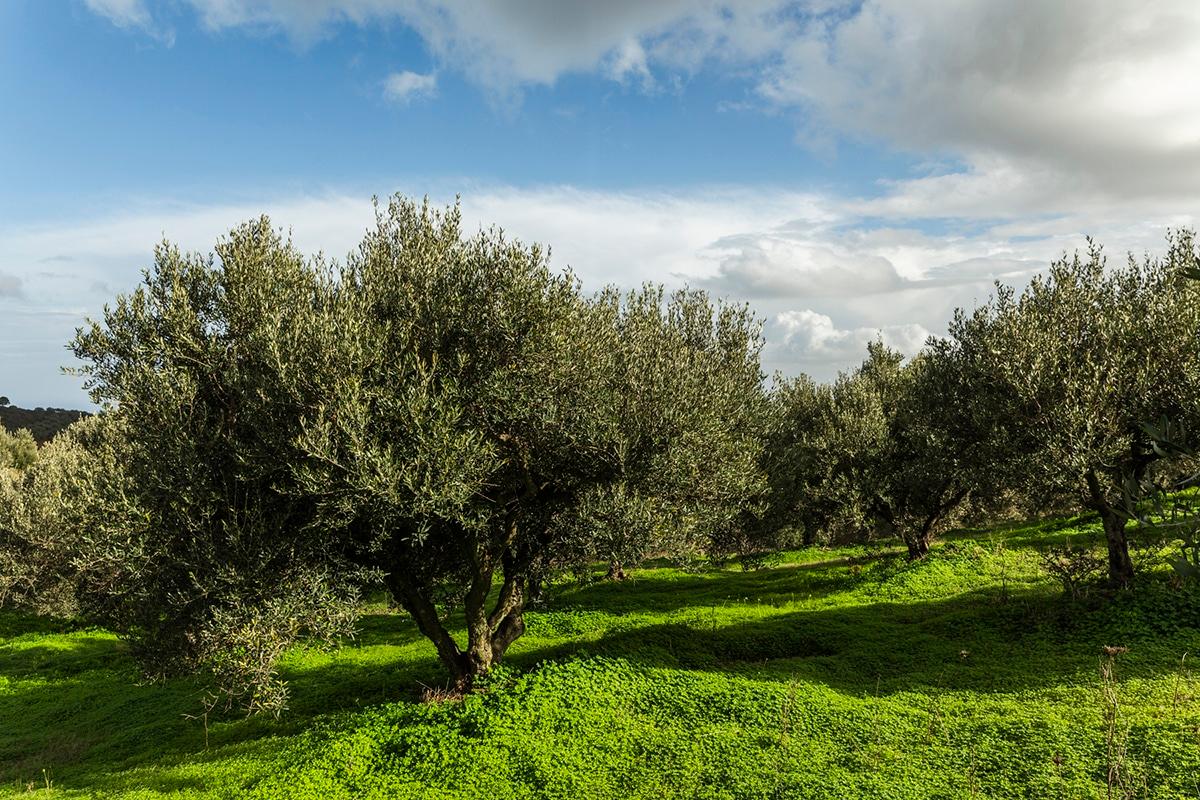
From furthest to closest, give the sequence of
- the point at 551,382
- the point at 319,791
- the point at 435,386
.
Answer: the point at 551,382
the point at 435,386
the point at 319,791

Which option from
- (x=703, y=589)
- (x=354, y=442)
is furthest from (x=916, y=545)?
(x=354, y=442)

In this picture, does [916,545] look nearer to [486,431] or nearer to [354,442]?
[486,431]

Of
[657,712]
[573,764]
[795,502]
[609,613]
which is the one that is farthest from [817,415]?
[573,764]

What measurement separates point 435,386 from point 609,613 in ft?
67.9

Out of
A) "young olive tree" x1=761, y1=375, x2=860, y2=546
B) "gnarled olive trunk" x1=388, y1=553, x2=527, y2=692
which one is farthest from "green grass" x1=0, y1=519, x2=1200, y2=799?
"young olive tree" x1=761, y1=375, x2=860, y2=546

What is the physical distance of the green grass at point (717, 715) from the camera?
16.1 meters

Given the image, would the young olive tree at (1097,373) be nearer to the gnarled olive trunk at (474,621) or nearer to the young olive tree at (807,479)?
the young olive tree at (807,479)

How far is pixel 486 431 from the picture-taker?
1905cm

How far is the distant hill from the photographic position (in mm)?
121631

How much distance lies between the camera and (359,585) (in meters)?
18.9

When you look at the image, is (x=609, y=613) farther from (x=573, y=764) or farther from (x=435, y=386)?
(x=435, y=386)

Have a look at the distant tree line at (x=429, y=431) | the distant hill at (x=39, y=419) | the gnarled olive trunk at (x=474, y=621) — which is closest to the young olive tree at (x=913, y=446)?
the distant tree line at (x=429, y=431)

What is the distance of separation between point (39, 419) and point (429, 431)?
167 m

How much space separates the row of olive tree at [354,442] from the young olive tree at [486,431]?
0.07m
